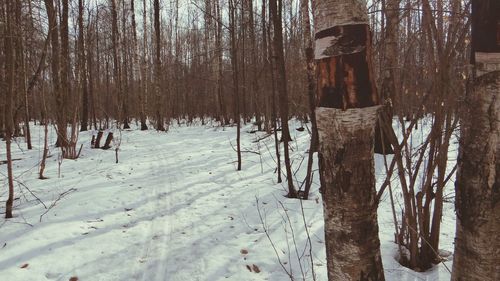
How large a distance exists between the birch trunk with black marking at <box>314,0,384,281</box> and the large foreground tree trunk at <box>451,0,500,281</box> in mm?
457

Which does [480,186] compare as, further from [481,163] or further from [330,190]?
[330,190]

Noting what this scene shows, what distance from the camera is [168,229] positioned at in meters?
4.27

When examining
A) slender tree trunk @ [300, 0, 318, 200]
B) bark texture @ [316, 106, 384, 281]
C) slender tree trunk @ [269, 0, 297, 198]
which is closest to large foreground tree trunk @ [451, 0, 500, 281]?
bark texture @ [316, 106, 384, 281]

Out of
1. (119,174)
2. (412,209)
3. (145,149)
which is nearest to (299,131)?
(145,149)

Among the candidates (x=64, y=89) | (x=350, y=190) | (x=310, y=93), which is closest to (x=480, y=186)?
(x=350, y=190)

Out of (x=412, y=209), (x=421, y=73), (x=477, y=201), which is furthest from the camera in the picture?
(x=412, y=209)

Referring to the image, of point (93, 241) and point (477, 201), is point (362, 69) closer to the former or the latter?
point (477, 201)

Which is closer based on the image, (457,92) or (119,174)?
(457,92)

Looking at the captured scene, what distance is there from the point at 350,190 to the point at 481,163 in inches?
23.3

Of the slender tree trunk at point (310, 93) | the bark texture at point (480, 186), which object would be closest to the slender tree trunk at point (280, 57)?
the slender tree trunk at point (310, 93)

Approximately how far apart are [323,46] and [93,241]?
3493 mm

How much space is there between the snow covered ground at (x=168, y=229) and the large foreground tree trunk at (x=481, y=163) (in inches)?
45.6

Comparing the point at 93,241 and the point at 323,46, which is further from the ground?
the point at 323,46

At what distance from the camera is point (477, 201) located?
155cm
